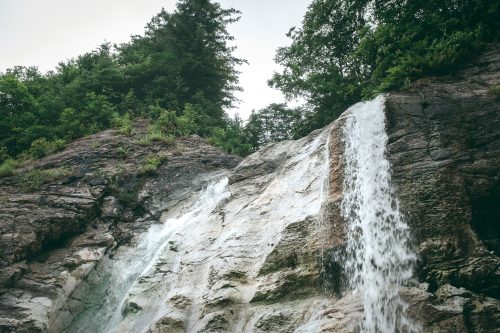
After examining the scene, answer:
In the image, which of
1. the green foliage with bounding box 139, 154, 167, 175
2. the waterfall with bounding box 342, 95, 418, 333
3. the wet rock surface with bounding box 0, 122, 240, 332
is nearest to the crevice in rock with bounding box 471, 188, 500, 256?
the waterfall with bounding box 342, 95, 418, 333

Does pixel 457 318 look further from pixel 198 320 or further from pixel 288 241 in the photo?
pixel 198 320

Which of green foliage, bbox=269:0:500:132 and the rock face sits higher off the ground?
green foliage, bbox=269:0:500:132

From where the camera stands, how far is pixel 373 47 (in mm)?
13992

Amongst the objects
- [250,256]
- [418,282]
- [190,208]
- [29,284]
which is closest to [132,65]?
[190,208]

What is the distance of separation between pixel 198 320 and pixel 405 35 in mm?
10856

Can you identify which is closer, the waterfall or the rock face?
the waterfall

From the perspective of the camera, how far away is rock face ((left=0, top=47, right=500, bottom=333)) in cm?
715

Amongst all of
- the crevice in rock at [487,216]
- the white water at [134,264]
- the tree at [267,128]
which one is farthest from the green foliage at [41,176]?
the crevice in rock at [487,216]

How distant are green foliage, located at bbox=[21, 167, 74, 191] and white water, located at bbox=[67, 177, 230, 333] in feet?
13.2

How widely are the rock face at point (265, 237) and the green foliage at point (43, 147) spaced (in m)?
1.71

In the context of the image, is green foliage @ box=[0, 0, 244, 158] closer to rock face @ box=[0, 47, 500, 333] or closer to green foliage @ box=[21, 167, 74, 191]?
green foliage @ box=[21, 167, 74, 191]

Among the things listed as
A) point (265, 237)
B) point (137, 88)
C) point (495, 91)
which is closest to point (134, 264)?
point (265, 237)

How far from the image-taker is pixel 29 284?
10.1m

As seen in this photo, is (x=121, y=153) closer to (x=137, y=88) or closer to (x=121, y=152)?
(x=121, y=152)
